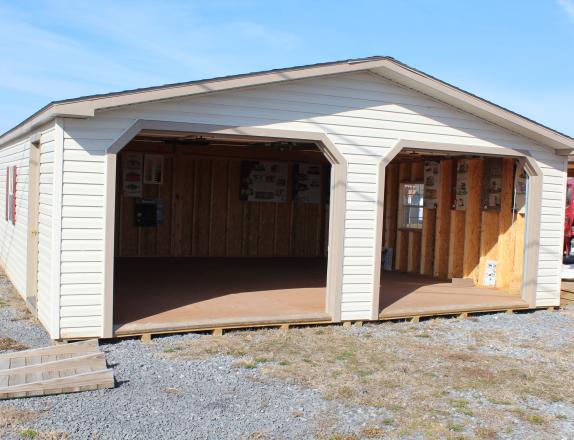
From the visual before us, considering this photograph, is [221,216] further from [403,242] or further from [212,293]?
[212,293]

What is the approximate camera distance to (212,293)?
10.1 meters

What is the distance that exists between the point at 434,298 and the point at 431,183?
370cm

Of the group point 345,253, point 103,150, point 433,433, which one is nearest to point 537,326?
point 345,253

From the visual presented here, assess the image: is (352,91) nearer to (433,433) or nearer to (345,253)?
(345,253)

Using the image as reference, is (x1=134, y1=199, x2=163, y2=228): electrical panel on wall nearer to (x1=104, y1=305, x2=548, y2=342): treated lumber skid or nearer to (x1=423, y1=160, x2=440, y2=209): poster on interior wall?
(x1=423, y1=160, x2=440, y2=209): poster on interior wall

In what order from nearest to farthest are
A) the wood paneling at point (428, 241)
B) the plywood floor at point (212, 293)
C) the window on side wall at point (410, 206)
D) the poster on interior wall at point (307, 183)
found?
1. the plywood floor at point (212, 293)
2. the wood paneling at point (428, 241)
3. the window on side wall at point (410, 206)
4. the poster on interior wall at point (307, 183)

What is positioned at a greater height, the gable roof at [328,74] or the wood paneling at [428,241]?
the gable roof at [328,74]

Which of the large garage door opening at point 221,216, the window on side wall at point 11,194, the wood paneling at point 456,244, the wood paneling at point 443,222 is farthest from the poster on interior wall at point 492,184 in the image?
the window on side wall at point 11,194

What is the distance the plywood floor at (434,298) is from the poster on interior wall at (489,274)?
0.87ft

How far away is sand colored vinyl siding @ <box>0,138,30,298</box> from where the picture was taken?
971 cm

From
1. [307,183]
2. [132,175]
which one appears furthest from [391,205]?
[132,175]

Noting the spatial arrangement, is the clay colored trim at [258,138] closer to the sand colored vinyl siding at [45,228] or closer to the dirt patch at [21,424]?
the sand colored vinyl siding at [45,228]

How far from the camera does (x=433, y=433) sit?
497 cm

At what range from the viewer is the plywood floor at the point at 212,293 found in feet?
26.4
